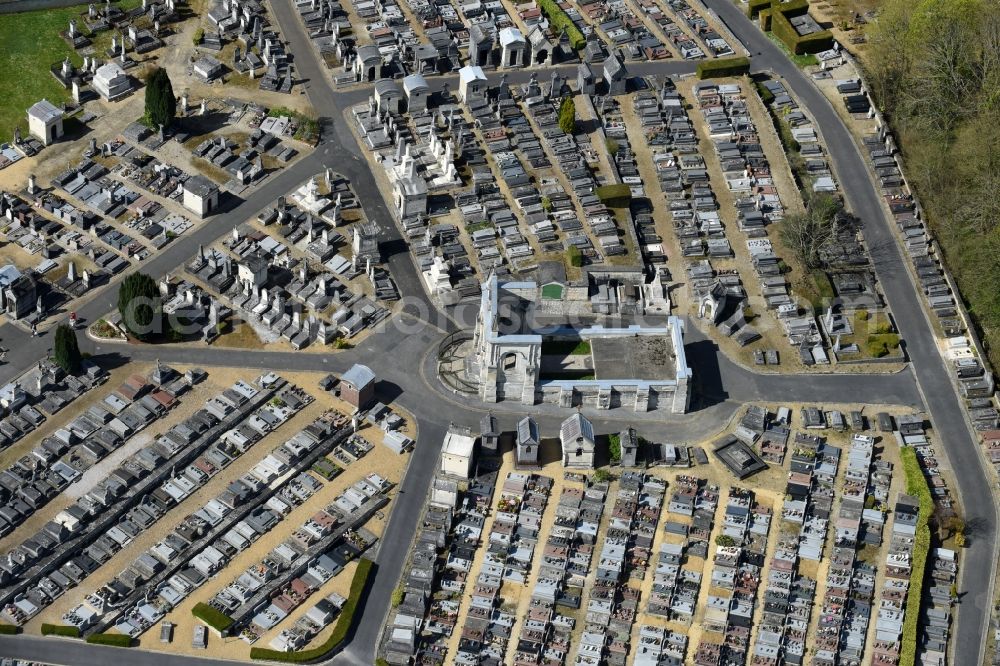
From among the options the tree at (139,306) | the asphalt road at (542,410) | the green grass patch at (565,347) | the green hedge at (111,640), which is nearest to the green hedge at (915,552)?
the asphalt road at (542,410)

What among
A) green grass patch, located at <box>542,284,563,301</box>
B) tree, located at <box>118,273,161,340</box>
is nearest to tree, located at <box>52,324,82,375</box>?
tree, located at <box>118,273,161,340</box>

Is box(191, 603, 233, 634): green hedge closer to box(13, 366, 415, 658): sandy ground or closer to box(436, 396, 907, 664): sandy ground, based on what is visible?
box(13, 366, 415, 658): sandy ground

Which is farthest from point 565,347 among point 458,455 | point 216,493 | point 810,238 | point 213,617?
point 213,617

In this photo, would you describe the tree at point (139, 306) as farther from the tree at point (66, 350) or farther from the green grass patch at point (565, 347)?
the green grass patch at point (565, 347)

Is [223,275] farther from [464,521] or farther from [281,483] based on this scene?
[464,521]

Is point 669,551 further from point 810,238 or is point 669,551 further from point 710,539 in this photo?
point 810,238
